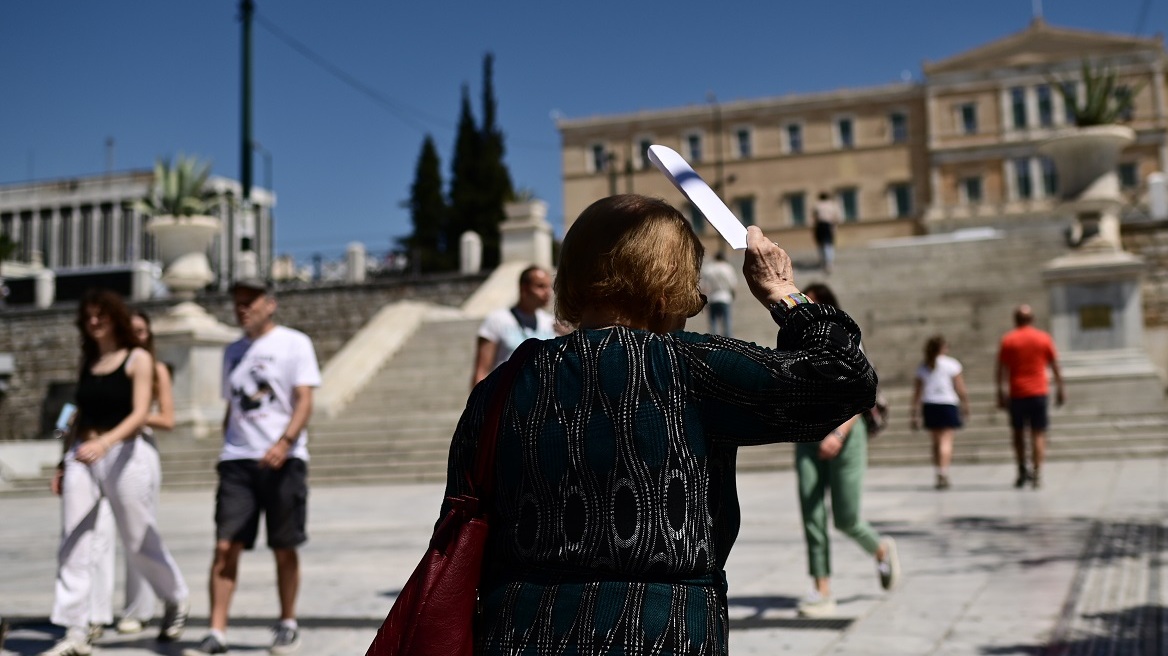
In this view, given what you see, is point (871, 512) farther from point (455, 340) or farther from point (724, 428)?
point (455, 340)

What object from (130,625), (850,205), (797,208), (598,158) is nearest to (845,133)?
(850,205)

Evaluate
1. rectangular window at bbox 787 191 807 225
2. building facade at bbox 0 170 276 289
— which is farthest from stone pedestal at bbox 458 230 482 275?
building facade at bbox 0 170 276 289

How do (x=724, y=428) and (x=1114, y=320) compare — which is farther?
(x=1114, y=320)

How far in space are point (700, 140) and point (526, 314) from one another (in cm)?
6431

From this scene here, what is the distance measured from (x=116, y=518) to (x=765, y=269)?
4834 mm

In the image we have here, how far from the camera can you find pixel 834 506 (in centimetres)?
614

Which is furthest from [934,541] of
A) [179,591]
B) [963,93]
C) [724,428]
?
[963,93]

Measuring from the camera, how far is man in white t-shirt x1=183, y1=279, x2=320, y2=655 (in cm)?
553

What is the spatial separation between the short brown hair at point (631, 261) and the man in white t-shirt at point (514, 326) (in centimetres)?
453

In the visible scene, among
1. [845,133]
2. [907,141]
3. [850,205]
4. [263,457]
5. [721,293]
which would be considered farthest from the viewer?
[850,205]

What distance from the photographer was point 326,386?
19922 millimetres

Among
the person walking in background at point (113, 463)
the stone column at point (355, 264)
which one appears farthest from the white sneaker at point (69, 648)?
the stone column at point (355, 264)

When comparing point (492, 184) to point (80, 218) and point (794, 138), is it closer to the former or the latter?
point (794, 138)

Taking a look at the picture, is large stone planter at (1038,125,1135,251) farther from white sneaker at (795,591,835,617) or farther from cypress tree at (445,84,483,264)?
cypress tree at (445,84,483,264)
